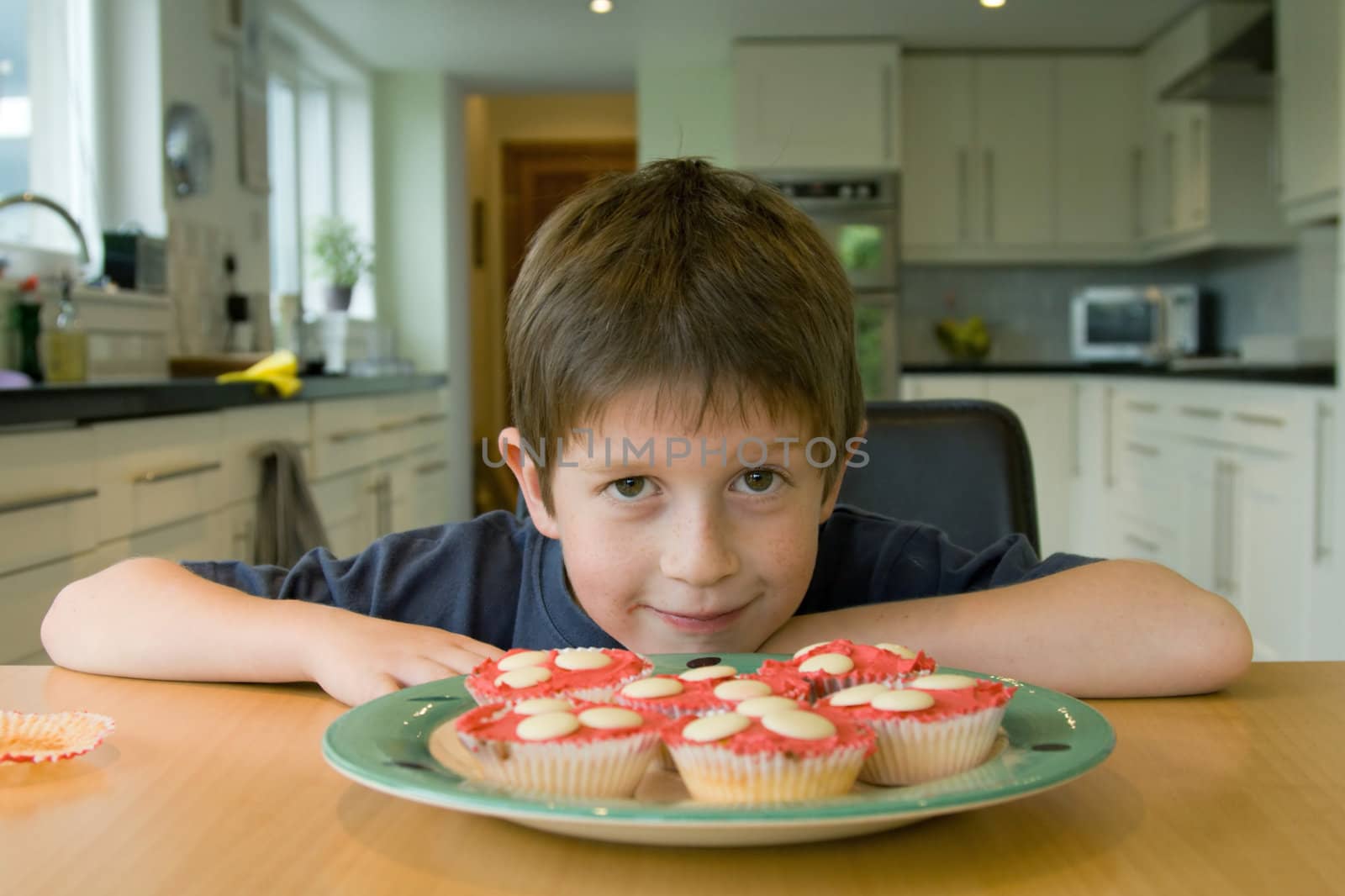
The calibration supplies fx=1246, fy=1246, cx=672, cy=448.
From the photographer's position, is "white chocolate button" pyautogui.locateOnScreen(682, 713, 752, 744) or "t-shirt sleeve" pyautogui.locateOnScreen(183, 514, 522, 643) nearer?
"white chocolate button" pyautogui.locateOnScreen(682, 713, 752, 744)

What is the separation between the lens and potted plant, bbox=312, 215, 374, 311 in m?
5.51

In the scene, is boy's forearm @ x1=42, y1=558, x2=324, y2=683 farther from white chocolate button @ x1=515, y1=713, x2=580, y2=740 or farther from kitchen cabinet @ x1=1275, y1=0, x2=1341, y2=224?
kitchen cabinet @ x1=1275, y1=0, x2=1341, y2=224

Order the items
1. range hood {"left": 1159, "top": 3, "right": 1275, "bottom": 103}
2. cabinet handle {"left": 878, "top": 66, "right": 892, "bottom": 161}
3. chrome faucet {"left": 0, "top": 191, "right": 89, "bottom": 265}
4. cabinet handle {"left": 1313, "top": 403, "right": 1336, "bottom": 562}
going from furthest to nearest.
Result: cabinet handle {"left": 878, "top": 66, "right": 892, "bottom": 161} → range hood {"left": 1159, "top": 3, "right": 1275, "bottom": 103} → cabinet handle {"left": 1313, "top": 403, "right": 1336, "bottom": 562} → chrome faucet {"left": 0, "top": 191, "right": 89, "bottom": 265}

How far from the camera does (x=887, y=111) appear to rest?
5809 mm

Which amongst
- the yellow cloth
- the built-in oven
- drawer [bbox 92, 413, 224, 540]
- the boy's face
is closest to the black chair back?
the boy's face

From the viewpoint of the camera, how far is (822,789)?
0.45 m

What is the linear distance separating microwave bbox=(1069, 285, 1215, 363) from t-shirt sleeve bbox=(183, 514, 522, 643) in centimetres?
545

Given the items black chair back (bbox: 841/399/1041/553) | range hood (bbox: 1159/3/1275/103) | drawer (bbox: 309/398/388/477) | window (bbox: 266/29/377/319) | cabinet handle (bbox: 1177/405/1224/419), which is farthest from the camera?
window (bbox: 266/29/377/319)

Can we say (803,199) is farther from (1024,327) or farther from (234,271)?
(234,271)

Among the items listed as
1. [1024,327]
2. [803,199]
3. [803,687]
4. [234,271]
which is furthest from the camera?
[1024,327]

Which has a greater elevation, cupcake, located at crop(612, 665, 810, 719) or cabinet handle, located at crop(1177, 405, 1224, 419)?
cupcake, located at crop(612, 665, 810, 719)

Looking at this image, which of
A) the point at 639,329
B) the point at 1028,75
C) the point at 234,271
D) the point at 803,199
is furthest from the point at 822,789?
the point at 1028,75

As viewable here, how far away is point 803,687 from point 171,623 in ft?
1.49

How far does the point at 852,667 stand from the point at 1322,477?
3065mm
